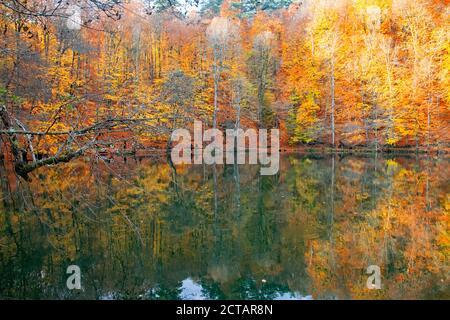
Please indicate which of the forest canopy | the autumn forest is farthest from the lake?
the forest canopy

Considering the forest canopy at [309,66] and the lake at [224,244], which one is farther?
the forest canopy at [309,66]

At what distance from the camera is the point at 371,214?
25.5ft

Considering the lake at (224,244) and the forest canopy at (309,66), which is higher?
the forest canopy at (309,66)

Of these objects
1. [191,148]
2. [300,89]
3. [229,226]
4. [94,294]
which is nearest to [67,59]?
[191,148]

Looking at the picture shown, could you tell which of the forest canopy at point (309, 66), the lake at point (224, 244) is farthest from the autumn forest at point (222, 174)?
the forest canopy at point (309, 66)

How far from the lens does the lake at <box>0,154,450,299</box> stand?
14.3 feet

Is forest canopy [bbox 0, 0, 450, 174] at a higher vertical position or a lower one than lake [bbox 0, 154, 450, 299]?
higher

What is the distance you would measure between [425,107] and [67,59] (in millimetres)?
24618

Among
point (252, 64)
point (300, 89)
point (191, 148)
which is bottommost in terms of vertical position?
point (191, 148)

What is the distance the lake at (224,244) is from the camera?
436 cm

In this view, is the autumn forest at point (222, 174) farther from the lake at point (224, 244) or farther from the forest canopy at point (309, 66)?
the forest canopy at point (309, 66)

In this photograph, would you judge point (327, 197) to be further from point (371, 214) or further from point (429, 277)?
point (429, 277)

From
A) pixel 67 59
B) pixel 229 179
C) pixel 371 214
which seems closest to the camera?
pixel 371 214

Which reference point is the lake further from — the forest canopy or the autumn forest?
the forest canopy
